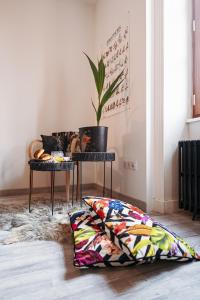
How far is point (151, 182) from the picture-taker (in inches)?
78.2

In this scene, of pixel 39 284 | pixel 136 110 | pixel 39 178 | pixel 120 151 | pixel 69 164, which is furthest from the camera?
pixel 39 178

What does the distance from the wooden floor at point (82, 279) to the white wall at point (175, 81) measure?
99cm

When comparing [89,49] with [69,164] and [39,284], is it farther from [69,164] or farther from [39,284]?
[39,284]

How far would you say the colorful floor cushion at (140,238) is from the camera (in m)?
0.97

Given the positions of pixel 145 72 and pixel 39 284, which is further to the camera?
pixel 145 72

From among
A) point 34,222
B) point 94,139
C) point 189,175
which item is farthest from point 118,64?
point 34,222

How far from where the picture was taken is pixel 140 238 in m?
1.00

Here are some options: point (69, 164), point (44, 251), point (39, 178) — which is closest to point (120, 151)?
point (69, 164)

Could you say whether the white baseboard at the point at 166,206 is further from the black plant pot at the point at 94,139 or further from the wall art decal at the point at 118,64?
the wall art decal at the point at 118,64

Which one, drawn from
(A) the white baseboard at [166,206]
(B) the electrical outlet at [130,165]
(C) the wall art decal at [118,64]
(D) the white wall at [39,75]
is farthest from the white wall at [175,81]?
(D) the white wall at [39,75]

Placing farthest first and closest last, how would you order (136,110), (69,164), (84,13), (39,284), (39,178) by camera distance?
1. (84,13)
2. (39,178)
3. (136,110)
4. (69,164)
5. (39,284)

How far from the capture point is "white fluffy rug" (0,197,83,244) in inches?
52.9

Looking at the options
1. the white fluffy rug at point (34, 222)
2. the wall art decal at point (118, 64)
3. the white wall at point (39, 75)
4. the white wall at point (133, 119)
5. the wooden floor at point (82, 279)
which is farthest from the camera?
the white wall at point (39, 75)

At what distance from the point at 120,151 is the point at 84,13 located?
1930 millimetres
